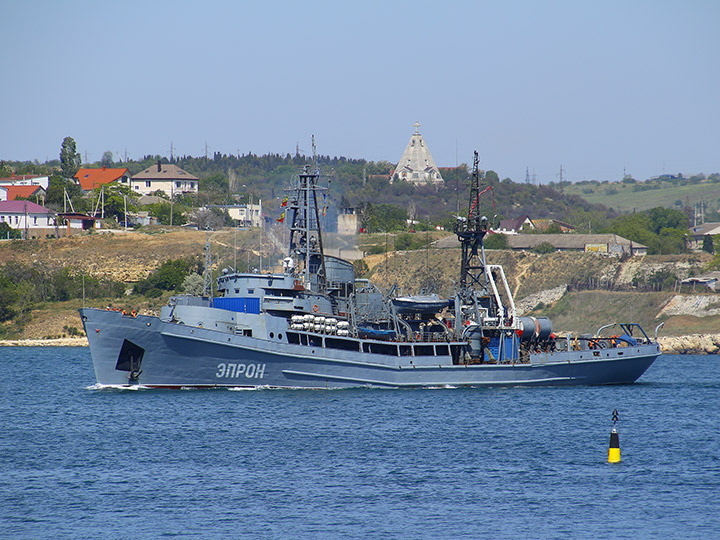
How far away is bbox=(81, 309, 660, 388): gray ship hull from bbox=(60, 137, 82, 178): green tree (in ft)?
465

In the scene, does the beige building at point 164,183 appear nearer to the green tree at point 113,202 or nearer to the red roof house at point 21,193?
the green tree at point 113,202

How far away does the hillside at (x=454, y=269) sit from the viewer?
110125 mm

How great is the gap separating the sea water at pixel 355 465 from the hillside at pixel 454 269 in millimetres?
60505

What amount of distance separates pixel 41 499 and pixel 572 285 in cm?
10326

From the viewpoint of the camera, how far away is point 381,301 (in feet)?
179

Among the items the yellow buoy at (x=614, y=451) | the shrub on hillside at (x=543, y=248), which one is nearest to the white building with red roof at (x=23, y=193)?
the shrub on hillside at (x=543, y=248)

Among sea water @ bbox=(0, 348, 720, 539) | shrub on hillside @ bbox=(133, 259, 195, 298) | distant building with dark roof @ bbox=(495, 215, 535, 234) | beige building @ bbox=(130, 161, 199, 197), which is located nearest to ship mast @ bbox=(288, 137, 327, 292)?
sea water @ bbox=(0, 348, 720, 539)

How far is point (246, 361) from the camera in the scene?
4791 cm

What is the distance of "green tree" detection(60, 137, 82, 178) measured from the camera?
7166 inches

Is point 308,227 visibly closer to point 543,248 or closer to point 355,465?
point 355,465

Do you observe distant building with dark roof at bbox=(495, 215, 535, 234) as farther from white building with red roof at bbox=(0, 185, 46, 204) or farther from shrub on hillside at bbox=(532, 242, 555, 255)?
white building with red roof at bbox=(0, 185, 46, 204)

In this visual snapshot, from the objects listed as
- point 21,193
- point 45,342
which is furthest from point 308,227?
point 21,193

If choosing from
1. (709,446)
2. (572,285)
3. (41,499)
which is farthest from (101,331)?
(572,285)

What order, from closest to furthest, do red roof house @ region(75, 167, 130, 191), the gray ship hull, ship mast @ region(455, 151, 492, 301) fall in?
1. the gray ship hull
2. ship mast @ region(455, 151, 492, 301)
3. red roof house @ region(75, 167, 130, 191)
